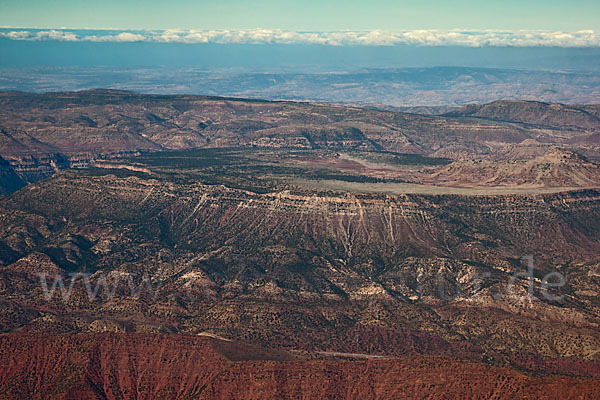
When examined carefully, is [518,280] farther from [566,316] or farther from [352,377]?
[352,377]

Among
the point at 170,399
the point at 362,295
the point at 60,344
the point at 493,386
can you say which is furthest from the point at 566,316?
the point at 60,344

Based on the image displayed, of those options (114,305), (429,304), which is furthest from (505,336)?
(114,305)

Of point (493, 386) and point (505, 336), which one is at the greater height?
point (493, 386)

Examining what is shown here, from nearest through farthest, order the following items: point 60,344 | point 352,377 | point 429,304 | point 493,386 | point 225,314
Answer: point 493,386 < point 352,377 < point 60,344 < point 225,314 < point 429,304

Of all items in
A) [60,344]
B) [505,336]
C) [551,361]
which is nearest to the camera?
[60,344]

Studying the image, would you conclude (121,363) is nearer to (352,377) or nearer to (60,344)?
(60,344)

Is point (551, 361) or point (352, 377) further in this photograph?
point (551, 361)
